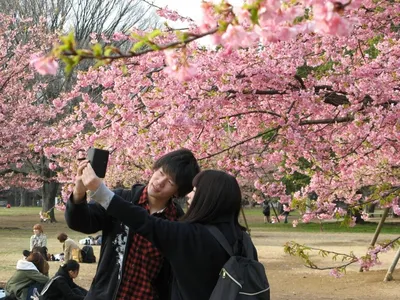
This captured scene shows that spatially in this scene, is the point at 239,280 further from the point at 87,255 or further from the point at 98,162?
the point at 87,255

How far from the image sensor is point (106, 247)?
3.17 m

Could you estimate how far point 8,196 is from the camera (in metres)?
72.1

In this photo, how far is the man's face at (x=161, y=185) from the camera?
125 inches

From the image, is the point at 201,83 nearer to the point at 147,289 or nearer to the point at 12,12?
the point at 147,289

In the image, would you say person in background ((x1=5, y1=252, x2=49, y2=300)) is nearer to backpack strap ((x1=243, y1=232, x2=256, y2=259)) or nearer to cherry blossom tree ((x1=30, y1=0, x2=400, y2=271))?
cherry blossom tree ((x1=30, y1=0, x2=400, y2=271))

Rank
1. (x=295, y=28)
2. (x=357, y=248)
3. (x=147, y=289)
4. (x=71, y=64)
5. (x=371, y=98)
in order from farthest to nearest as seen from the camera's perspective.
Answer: (x=357, y=248) < (x=371, y=98) < (x=147, y=289) < (x=295, y=28) < (x=71, y=64)

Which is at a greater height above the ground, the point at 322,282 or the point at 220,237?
the point at 220,237

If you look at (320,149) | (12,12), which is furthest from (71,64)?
(12,12)

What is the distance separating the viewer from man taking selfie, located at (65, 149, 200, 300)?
3074mm

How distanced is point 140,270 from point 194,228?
524mm

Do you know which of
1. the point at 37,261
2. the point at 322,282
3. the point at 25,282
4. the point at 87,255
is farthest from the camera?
the point at 87,255

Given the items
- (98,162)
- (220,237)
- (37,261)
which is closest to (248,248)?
(220,237)

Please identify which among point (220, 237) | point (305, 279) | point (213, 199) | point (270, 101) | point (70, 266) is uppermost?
point (270, 101)

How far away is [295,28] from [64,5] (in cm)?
2795
